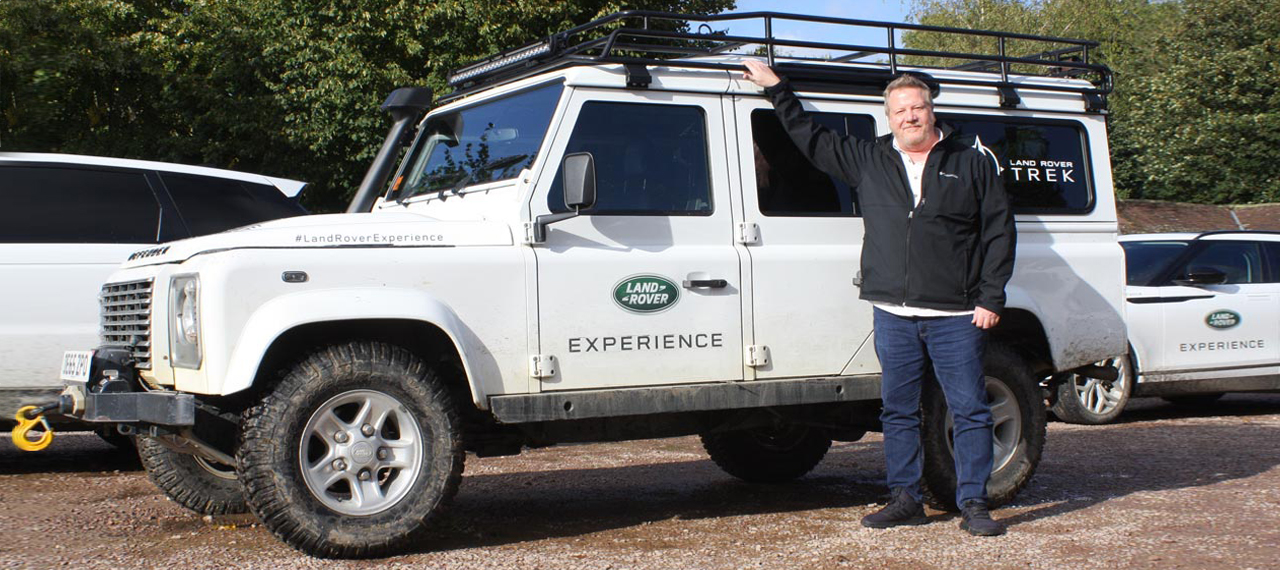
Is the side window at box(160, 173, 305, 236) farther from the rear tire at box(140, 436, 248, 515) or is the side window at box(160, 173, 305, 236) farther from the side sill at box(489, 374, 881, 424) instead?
the side sill at box(489, 374, 881, 424)

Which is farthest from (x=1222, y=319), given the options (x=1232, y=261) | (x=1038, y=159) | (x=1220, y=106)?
(x=1220, y=106)

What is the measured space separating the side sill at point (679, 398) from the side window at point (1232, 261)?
580cm

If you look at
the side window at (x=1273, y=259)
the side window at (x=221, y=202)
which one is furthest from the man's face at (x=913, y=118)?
the side window at (x=1273, y=259)

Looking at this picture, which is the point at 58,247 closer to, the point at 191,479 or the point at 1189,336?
the point at 191,479

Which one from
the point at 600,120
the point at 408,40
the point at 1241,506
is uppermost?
the point at 408,40

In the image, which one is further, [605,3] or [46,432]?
[605,3]

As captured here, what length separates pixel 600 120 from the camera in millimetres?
5844

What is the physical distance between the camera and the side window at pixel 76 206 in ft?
24.5

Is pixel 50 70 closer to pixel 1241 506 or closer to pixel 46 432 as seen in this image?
pixel 46 432

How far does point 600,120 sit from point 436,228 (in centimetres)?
92

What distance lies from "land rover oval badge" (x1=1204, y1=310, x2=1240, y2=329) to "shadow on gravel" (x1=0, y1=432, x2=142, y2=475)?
833 centimetres

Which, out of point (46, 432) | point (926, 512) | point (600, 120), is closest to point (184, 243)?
point (46, 432)

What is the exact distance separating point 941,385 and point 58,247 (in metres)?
5.02

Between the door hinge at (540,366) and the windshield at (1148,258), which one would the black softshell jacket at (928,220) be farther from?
the windshield at (1148,258)
